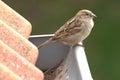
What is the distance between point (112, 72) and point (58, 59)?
194 inches

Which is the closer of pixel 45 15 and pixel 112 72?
pixel 112 72

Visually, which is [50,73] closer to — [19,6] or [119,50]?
[119,50]

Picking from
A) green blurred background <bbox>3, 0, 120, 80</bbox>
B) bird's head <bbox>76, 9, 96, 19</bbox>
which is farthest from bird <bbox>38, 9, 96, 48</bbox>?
green blurred background <bbox>3, 0, 120, 80</bbox>

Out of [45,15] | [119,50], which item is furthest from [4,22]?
[45,15]

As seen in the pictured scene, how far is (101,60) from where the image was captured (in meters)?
9.21

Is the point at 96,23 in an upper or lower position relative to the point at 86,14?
lower

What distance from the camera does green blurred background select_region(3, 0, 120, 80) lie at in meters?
9.11

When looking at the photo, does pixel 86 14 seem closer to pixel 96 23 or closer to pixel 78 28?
pixel 78 28

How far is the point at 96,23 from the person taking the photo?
10.3 meters

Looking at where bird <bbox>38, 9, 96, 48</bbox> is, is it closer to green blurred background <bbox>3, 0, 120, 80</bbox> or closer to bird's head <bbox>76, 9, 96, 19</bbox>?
bird's head <bbox>76, 9, 96, 19</bbox>

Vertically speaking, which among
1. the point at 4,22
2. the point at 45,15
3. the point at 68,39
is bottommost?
the point at 45,15

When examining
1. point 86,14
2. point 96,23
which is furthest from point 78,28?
point 96,23

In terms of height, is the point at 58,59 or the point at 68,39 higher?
the point at 58,59

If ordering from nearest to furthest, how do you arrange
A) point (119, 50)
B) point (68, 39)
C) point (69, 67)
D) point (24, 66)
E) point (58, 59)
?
point (24, 66), point (69, 67), point (58, 59), point (68, 39), point (119, 50)
